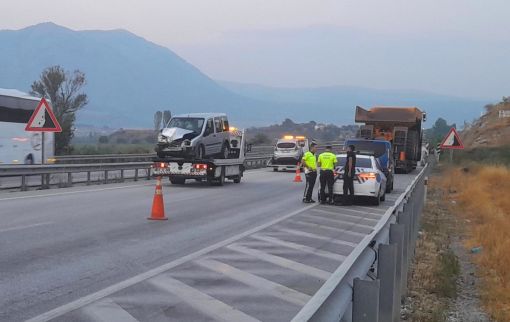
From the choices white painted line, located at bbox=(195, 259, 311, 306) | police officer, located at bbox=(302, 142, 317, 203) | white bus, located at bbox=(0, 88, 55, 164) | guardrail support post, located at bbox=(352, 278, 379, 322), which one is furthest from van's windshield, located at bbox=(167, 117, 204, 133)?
guardrail support post, located at bbox=(352, 278, 379, 322)

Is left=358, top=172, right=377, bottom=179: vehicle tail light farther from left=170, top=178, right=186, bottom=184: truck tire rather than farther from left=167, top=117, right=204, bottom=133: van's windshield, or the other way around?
left=170, top=178, right=186, bottom=184: truck tire

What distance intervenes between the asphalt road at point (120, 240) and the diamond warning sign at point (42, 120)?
208 centimetres

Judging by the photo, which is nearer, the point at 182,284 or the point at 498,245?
the point at 182,284

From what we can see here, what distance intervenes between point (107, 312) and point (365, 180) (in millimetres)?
13583

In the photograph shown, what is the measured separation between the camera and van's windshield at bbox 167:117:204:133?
25.5 meters

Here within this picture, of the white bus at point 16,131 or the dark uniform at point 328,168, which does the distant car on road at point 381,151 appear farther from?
the white bus at point 16,131

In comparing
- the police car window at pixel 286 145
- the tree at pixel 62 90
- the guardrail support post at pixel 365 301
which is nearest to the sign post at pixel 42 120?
the guardrail support post at pixel 365 301

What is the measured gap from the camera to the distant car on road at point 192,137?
81.9 ft

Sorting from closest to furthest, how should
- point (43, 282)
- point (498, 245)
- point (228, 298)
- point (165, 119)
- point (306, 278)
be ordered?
point (228, 298), point (43, 282), point (306, 278), point (498, 245), point (165, 119)

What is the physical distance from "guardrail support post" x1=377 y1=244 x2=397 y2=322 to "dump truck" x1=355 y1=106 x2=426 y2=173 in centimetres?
3093

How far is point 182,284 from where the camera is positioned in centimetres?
798

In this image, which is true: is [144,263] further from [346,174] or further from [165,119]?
[165,119]

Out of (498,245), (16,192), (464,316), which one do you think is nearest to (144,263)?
(464,316)

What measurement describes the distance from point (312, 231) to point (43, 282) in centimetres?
655
